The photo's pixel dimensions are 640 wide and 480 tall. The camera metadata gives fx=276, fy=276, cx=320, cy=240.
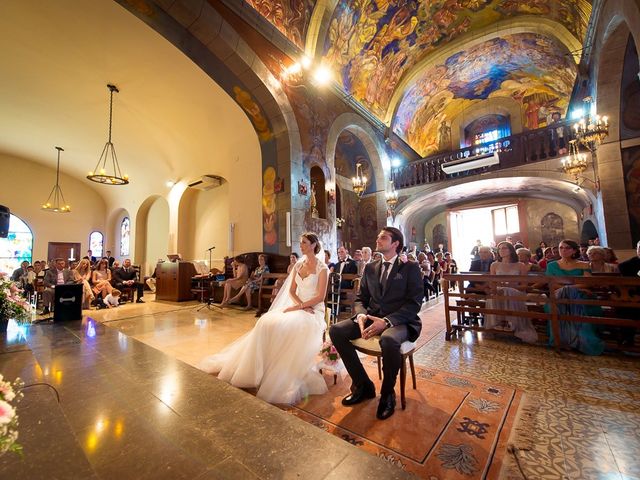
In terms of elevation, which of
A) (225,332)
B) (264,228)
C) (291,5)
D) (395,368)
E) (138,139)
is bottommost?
(225,332)

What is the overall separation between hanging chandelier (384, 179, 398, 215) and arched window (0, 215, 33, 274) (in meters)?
15.2

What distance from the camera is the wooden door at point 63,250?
1259cm

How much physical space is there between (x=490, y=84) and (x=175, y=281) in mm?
14427

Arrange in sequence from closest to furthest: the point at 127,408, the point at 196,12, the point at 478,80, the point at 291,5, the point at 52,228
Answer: the point at 127,408 → the point at 196,12 → the point at 291,5 → the point at 478,80 → the point at 52,228

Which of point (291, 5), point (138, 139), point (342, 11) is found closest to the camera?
point (291, 5)

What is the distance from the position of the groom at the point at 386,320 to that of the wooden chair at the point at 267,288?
2.80 meters

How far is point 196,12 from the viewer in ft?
17.2

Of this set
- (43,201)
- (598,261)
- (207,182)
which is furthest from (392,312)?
(43,201)

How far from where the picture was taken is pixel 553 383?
97.7 inches

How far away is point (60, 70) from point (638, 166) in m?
12.8

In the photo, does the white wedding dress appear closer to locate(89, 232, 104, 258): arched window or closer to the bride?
the bride

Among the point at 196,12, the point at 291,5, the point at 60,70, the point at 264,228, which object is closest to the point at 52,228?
the point at 60,70

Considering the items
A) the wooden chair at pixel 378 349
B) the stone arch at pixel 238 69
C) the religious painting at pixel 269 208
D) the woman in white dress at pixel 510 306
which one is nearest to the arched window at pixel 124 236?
the religious painting at pixel 269 208

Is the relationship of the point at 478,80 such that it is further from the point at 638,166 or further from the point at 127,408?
the point at 127,408
